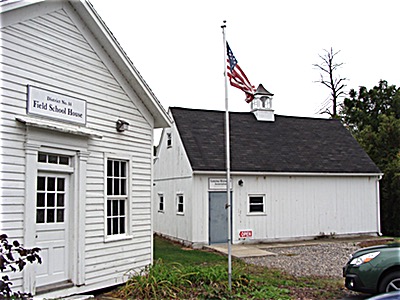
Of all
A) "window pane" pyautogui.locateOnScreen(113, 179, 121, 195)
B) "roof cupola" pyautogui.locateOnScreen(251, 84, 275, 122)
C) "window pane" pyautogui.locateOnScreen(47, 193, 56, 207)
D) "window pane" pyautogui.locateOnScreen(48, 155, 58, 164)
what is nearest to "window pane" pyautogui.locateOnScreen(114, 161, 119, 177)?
"window pane" pyautogui.locateOnScreen(113, 179, 121, 195)

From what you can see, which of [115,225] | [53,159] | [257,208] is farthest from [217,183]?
[53,159]

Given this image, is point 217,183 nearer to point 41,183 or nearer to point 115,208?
point 115,208

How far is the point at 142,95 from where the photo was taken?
418 inches

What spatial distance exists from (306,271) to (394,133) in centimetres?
1837

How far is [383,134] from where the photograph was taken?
91.6 feet

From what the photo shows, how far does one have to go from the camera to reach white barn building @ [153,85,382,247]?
59.1 ft

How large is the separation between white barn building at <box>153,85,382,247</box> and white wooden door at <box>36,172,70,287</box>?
9304 mm

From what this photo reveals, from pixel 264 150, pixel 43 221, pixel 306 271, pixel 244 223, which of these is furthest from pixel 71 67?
pixel 264 150

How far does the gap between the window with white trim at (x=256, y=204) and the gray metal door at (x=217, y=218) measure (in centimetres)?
134

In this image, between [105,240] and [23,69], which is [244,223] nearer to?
[105,240]

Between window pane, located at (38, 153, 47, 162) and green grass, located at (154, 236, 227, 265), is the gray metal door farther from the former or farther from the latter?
window pane, located at (38, 153, 47, 162)

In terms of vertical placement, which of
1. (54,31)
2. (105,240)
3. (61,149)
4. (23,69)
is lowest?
(105,240)

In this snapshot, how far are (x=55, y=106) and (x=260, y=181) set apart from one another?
12.2 m

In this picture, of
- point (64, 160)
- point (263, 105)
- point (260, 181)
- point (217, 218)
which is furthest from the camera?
point (263, 105)
